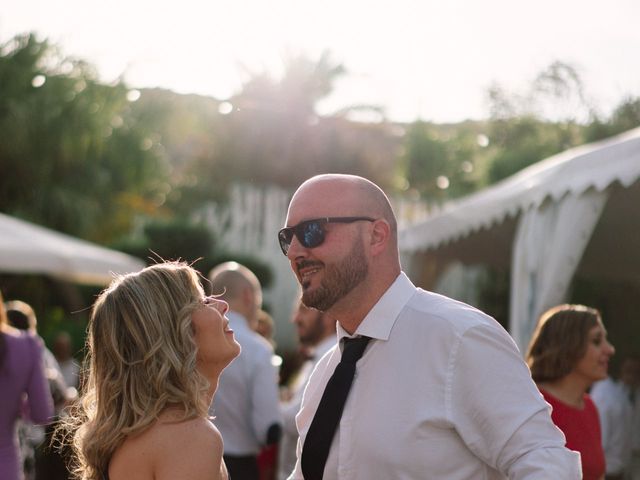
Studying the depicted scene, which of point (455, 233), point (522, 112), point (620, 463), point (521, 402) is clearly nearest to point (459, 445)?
point (521, 402)

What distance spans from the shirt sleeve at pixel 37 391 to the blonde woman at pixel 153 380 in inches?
118

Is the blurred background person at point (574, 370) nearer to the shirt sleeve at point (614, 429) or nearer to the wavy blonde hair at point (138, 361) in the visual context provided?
the wavy blonde hair at point (138, 361)

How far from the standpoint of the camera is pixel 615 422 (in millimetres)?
7543

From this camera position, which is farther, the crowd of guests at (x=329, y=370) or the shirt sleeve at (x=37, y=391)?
the shirt sleeve at (x=37, y=391)

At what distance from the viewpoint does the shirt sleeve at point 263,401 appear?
6254 mm

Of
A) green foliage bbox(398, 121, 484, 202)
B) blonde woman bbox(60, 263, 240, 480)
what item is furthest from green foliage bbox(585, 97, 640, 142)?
green foliage bbox(398, 121, 484, 202)

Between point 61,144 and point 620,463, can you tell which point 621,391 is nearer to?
point 620,463

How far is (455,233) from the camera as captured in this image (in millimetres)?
8969

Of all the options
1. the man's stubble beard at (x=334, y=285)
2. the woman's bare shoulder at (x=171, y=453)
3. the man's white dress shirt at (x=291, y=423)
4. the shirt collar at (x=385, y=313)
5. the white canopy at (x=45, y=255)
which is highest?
the man's stubble beard at (x=334, y=285)

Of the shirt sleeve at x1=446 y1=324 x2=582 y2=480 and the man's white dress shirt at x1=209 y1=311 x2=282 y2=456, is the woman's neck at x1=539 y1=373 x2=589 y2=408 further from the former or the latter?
the man's white dress shirt at x1=209 y1=311 x2=282 y2=456

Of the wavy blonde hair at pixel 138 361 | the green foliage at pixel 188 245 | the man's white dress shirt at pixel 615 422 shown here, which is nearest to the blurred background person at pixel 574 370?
the wavy blonde hair at pixel 138 361

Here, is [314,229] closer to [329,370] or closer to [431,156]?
[329,370]

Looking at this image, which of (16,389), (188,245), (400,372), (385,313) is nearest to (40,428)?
(16,389)

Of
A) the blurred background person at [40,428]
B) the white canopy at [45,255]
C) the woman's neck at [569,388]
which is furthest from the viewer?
the white canopy at [45,255]
